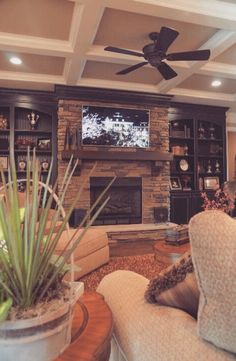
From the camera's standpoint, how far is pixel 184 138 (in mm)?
6059

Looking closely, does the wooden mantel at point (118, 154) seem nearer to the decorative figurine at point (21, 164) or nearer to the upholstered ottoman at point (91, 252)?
the decorative figurine at point (21, 164)

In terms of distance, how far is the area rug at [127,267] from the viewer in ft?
9.42

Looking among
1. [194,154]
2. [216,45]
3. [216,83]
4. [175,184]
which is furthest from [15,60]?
[194,154]

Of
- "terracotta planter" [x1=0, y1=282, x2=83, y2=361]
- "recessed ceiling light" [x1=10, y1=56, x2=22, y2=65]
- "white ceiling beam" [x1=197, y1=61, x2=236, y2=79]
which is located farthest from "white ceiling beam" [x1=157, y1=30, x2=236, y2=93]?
"terracotta planter" [x1=0, y1=282, x2=83, y2=361]

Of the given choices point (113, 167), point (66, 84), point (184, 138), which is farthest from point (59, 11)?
point (184, 138)

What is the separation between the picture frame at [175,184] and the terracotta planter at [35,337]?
5.31 meters

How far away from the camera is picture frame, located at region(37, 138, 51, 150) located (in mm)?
5259

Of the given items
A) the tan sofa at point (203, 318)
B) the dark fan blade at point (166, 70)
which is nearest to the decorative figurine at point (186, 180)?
the dark fan blade at point (166, 70)

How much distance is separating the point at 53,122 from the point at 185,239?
134 inches

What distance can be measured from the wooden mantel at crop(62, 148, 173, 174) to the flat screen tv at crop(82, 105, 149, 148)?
0.56 ft

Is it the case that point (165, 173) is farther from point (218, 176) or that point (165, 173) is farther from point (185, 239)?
point (185, 239)

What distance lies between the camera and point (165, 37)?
2.71 metres

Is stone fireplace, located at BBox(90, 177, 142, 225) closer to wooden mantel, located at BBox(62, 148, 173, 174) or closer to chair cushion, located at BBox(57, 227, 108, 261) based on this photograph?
wooden mantel, located at BBox(62, 148, 173, 174)

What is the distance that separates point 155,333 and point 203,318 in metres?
0.18
